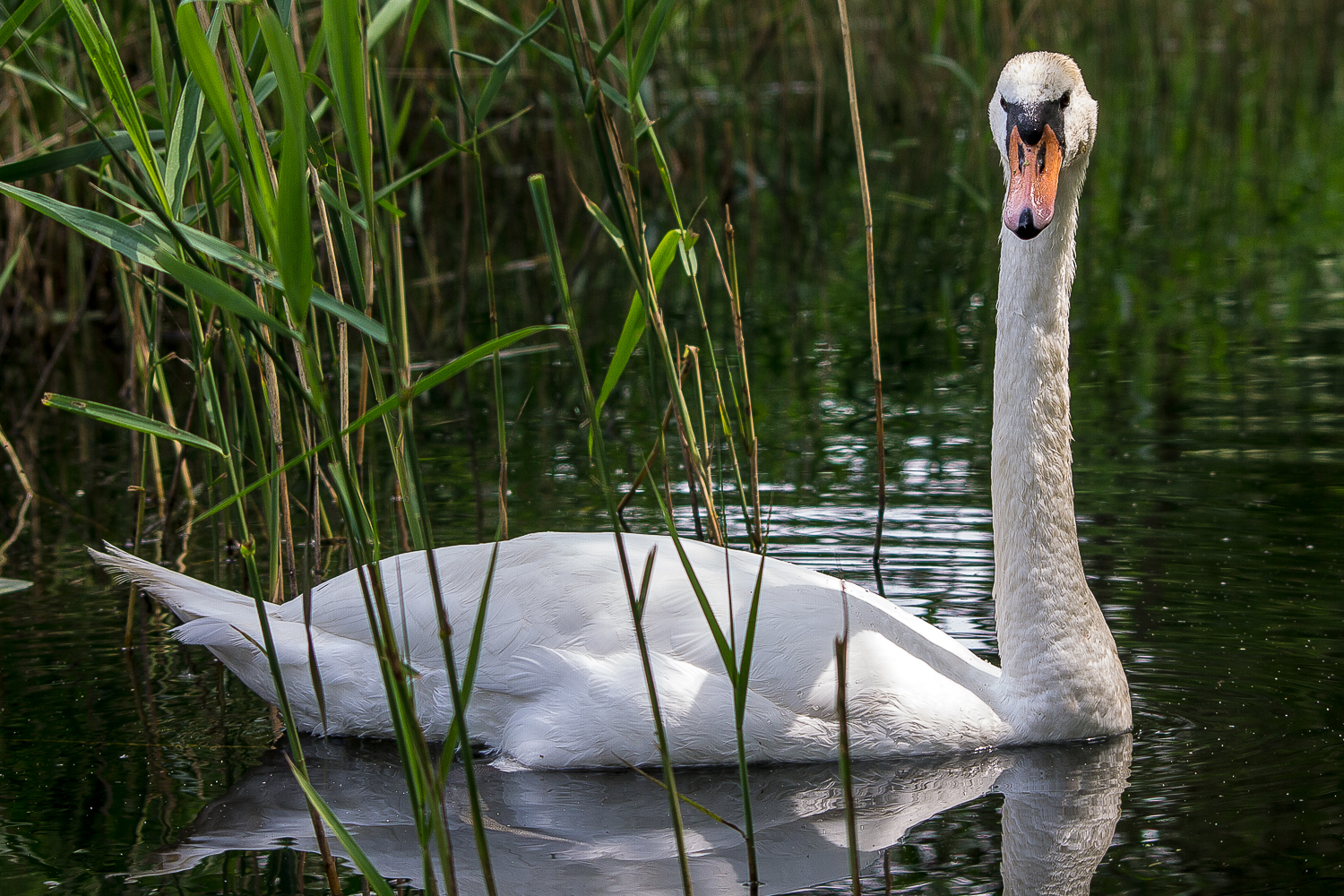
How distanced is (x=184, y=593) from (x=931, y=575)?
2176 mm

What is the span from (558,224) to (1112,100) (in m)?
7.17

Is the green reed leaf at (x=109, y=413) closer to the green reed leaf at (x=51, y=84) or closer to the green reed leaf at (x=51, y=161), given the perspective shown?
the green reed leaf at (x=51, y=161)

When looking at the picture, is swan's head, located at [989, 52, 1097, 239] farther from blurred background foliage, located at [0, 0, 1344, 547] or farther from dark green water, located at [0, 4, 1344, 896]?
blurred background foliage, located at [0, 0, 1344, 547]

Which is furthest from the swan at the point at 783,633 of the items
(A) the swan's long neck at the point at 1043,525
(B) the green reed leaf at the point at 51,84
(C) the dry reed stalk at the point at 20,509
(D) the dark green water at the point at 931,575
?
(C) the dry reed stalk at the point at 20,509

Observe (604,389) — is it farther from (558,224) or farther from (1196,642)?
(558,224)

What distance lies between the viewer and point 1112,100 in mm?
16391

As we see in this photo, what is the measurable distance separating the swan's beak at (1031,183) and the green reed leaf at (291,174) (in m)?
1.56

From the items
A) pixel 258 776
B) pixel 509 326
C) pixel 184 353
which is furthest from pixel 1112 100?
pixel 258 776

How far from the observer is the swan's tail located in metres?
3.83

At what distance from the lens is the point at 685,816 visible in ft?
11.6

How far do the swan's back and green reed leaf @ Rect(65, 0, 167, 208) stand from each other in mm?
1038

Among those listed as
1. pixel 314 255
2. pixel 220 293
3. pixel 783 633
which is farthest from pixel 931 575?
pixel 220 293

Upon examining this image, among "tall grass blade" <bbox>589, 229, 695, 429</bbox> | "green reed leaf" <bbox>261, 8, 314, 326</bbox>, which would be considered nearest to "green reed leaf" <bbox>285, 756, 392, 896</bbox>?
"green reed leaf" <bbox>261, 8, 314, 326</bbox>

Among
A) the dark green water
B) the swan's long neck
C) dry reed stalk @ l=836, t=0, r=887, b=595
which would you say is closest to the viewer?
the dark green water
